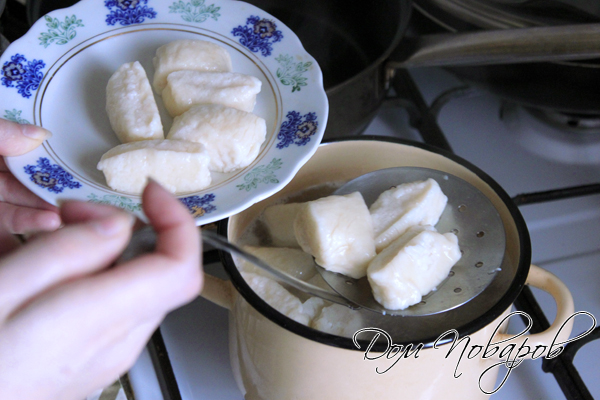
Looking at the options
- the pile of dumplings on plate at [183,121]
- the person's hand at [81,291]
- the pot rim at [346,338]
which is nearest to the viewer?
the person's hand at [81,291]

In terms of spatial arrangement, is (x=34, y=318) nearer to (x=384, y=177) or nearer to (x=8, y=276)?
(x=8, y=276)

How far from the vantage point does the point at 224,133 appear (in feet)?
2.03

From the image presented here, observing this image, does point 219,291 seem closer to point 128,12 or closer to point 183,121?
point 183,121

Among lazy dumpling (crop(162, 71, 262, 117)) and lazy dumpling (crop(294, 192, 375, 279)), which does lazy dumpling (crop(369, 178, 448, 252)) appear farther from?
lazy dumpling (crop(162, 71, 262, 117))

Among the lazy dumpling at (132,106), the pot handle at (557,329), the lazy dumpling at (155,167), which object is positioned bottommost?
the pot handle at (557,329)

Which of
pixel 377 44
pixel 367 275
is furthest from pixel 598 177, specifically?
pixel 367 275

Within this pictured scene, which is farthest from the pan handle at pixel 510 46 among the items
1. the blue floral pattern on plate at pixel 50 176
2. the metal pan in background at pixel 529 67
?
the blue floral pattern on plate at pixel 50 176

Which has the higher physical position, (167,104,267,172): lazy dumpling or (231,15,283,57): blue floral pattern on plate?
(231,15,283,57): blue floral pattern on plate

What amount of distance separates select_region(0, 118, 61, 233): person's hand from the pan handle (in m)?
0.52

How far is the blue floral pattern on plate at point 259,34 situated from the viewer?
721 mm

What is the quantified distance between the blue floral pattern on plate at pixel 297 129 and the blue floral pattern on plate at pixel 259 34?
129mm

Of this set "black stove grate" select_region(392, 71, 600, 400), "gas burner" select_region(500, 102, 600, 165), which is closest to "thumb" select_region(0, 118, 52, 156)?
"black stove grate" select_region(392, 71, 600, 400)

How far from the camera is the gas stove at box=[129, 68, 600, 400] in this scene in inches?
28.1

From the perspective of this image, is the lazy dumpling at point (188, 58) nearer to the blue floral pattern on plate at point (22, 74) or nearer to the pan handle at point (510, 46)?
the blue floral pattern on plate at point (22, 74)
